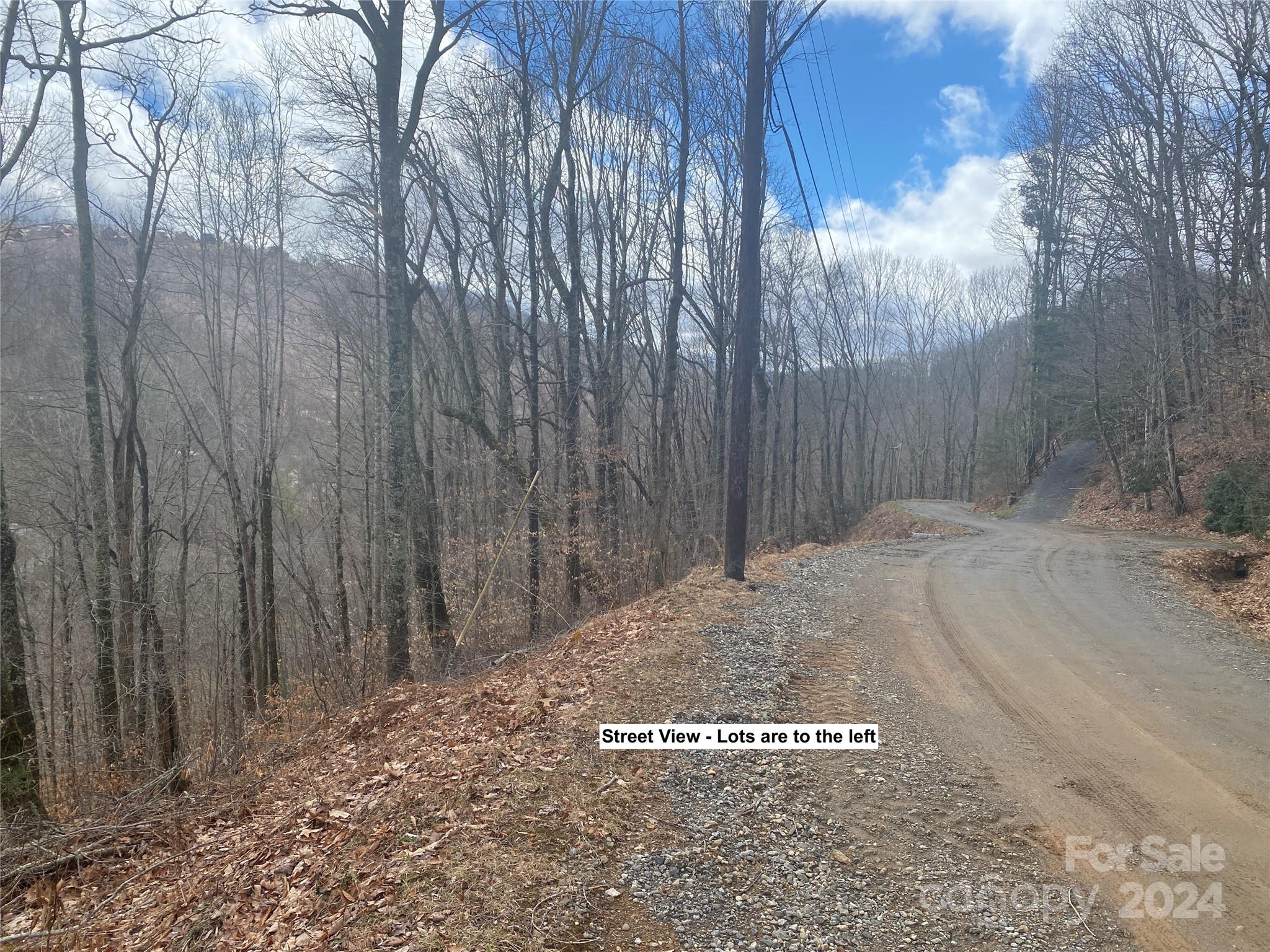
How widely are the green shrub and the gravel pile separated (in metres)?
14.0

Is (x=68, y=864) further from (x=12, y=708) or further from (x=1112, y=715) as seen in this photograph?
(x=1112, y=715)

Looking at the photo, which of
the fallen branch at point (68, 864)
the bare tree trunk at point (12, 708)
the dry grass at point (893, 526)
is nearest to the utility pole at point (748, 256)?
the fallen branch at point (68, 864)

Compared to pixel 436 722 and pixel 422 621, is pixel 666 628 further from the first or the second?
pixel 422 621

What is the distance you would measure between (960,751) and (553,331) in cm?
1515

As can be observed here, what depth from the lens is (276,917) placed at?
12.0 ft

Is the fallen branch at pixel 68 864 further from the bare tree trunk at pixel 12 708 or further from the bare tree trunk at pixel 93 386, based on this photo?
the bare tree trunk at pixel 93 386

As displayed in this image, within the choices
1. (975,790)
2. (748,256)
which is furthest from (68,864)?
(748,256)

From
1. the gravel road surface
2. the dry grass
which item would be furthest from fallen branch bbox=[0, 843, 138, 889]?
the dry grass

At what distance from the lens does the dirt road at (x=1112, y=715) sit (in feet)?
11.9

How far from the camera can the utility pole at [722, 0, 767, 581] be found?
33.1 ft

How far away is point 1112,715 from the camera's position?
579 cm

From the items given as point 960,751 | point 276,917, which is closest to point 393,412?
point 276,917

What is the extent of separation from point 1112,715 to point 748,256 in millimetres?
7294

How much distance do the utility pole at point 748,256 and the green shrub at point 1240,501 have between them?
11886 mm
